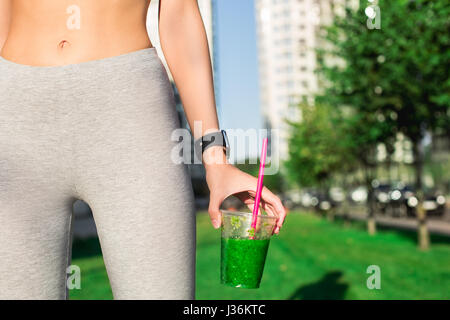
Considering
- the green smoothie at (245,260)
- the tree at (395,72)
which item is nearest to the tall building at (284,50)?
the tree at (395,72)

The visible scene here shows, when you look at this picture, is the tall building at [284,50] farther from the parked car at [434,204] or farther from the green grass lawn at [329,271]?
the green grass lawn at [329,271]

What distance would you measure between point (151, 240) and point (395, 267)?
8.23 m

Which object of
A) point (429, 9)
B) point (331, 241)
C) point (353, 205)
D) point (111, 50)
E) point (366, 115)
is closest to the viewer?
point (111, 50)

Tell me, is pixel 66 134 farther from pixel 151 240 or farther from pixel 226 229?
pixel 226 229

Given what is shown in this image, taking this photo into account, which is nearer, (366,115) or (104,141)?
(104,141)

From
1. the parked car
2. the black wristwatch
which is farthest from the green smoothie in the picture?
the parked car

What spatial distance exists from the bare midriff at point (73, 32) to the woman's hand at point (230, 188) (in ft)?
1.23

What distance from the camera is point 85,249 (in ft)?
43.3

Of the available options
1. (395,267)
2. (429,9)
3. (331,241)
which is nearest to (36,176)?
(395,267)

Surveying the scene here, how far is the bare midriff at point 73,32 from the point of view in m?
1.29

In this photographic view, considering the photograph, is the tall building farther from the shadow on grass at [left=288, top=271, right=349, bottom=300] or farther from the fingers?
the fingers

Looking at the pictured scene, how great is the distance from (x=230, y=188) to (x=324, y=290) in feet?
18.5

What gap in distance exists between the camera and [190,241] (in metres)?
1.21

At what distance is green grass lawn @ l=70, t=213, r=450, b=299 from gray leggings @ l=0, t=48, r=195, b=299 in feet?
17.1
